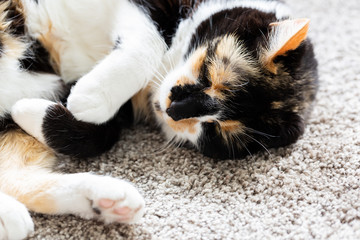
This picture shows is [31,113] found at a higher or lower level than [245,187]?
higher

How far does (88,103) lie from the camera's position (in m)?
1.15

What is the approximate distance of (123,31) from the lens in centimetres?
129

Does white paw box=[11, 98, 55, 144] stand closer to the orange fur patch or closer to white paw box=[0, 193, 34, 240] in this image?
the orange fur patch

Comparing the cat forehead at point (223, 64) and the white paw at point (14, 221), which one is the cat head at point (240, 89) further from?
the white paw at point (14, 221)

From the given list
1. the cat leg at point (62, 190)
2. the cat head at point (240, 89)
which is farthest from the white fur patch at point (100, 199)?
the cat head at point (240, 89)

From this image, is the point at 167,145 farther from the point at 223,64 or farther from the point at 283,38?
the point at 283,38

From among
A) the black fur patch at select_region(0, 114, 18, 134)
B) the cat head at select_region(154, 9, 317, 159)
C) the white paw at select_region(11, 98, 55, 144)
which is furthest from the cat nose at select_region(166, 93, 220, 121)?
the black fur patch at select_region(0, 114, 18, 134)

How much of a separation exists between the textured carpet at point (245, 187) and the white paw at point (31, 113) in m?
0.13

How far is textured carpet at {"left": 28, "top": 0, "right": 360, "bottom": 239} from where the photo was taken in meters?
0.98

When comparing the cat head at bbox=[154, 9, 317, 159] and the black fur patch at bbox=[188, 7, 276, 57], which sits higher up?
the black fur patch at bbox=[188, 7, 276, 57]

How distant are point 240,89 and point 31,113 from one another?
58 centimetres

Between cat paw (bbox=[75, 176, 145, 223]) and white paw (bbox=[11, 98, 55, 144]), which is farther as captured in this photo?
white paw (bbox=[11, 98, 55, 144])

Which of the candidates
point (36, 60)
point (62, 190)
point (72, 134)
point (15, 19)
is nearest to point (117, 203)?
point (62, 190)

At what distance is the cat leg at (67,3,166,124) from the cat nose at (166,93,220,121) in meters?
0.18
